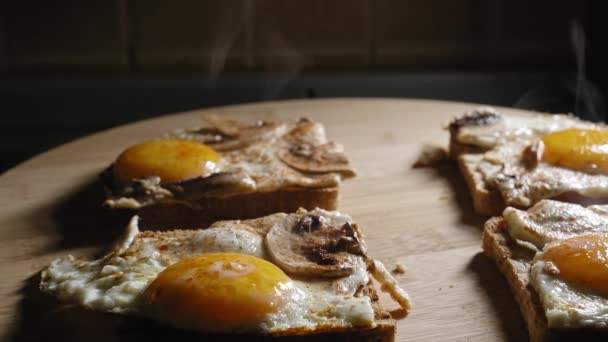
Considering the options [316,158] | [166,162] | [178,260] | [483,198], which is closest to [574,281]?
[483,198]

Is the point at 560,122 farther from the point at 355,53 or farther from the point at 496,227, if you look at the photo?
the point at 355,53

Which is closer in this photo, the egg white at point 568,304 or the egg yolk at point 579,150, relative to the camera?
the egg white at point 568,304

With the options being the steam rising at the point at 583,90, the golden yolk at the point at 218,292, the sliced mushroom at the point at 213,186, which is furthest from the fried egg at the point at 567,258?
the steam rising at the point at 583,90

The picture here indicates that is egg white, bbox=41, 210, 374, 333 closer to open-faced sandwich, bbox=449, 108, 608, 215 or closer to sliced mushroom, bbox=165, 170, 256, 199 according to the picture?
sliced mushroom, bbox=165, 170, 256, 199

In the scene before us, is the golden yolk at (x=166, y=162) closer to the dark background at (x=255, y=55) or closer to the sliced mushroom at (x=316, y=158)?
the sliced mushroom at (x=316, y=158)

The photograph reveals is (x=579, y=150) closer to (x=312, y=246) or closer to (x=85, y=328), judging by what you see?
(x=312, y=246)
